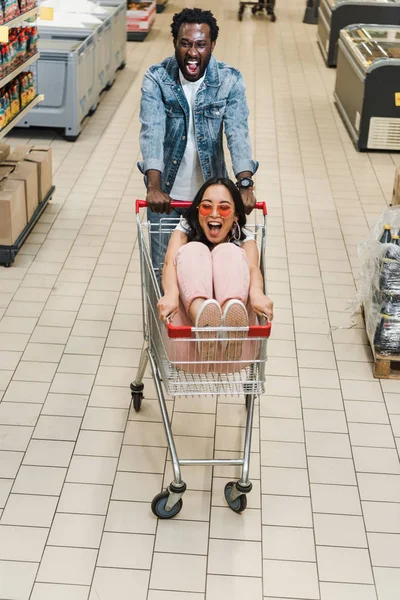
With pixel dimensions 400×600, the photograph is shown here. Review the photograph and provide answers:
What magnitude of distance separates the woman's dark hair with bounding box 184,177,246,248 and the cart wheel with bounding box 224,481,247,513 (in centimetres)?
106

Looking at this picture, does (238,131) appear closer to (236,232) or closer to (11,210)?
(236,232)

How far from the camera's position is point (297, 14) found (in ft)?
57.4

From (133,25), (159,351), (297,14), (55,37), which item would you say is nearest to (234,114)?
(159,351)

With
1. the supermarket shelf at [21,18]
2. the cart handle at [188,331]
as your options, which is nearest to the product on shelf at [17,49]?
the supermarket shelf at [21,18]

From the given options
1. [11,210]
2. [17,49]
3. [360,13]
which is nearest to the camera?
[11,210]

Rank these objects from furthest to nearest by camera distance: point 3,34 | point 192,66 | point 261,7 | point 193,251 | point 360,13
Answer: point 261,7 < point 360,13 < point 3,34 < point 192,66 < point 193,251

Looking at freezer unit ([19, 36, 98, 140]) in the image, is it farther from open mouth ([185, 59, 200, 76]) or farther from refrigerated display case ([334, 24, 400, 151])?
open mouth ([185, 59, 200, 76])

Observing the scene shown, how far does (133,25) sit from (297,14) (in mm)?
5193

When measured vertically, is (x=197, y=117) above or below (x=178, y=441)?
above

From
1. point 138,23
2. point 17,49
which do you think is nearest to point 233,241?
point 17,49

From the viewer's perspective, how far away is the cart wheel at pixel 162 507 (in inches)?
135

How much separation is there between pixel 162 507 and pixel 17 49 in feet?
13.5

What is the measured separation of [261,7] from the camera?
663 inches

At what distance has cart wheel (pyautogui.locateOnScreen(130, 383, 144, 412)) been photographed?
411cm
